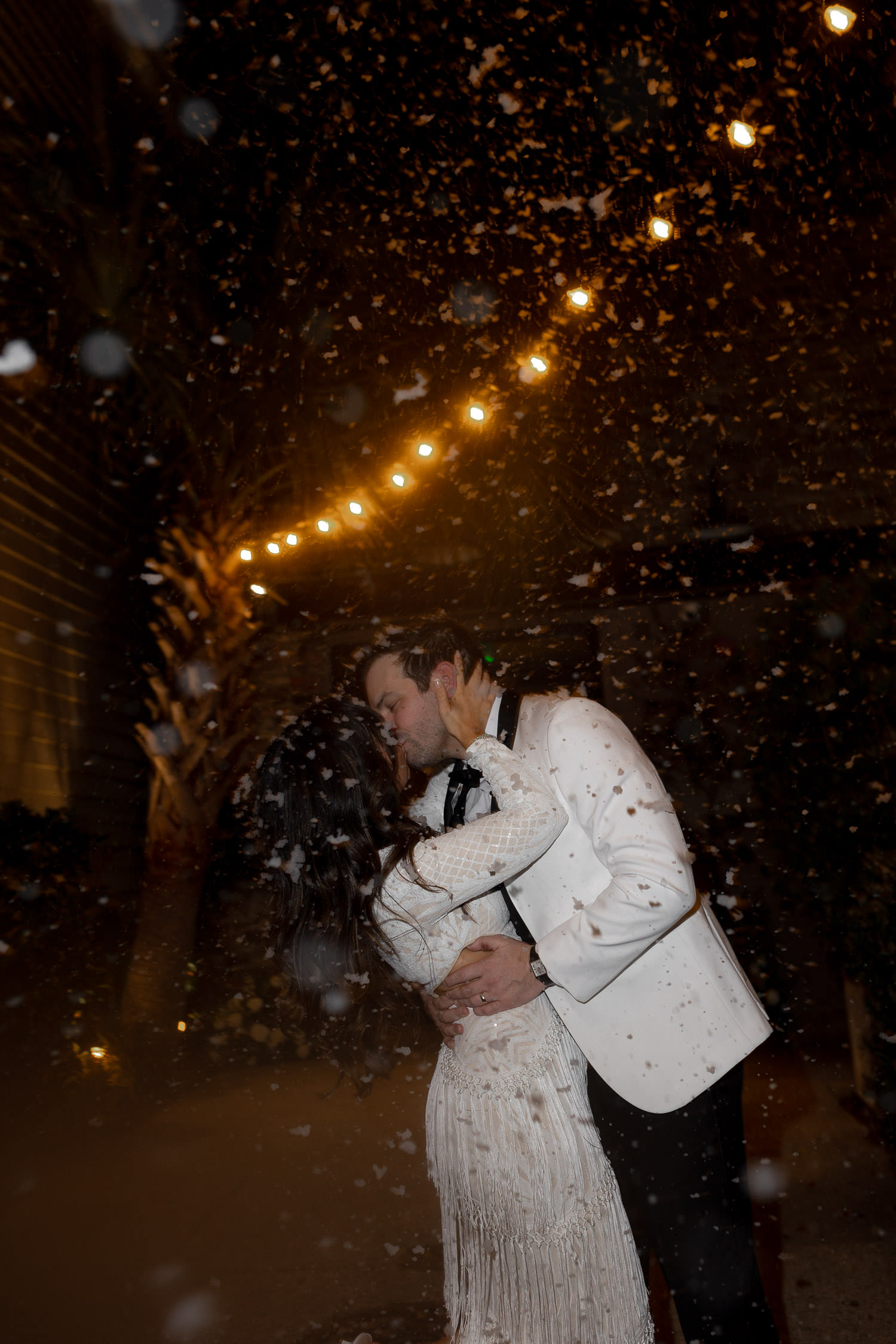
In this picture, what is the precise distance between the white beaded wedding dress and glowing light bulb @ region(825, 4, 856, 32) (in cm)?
402

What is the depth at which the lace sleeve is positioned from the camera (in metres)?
1.45

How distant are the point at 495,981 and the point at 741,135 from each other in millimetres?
4961

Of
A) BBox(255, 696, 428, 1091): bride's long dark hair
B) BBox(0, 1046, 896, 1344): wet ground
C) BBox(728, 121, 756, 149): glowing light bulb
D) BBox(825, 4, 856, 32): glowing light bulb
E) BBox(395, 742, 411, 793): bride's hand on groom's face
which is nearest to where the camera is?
BBox(255, 696, 428, 1091): bride's long dark hair

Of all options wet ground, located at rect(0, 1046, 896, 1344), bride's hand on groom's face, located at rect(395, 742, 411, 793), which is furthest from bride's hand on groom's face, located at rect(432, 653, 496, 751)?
wet ground, located at rect(0, 1046, 896, 1344)

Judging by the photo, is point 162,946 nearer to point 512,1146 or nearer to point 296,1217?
point 296,1217

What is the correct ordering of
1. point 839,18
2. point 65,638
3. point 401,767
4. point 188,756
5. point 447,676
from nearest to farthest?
point 401,767 < point 447,676 < point 839,18 < point 188,756 < point 65,638

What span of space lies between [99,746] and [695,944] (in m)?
6.41

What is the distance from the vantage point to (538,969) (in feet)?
4.82

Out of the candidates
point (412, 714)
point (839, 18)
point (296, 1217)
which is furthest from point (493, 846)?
point (839, 18)

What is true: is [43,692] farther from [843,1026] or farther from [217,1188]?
[843,1026]

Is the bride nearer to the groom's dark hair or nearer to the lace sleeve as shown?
the lace sleeve

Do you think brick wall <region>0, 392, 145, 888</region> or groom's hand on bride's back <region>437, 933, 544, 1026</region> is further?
brick wall <region>0, 392, 145, 888</region>

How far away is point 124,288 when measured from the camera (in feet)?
19.0

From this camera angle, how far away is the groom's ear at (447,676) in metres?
1.84
